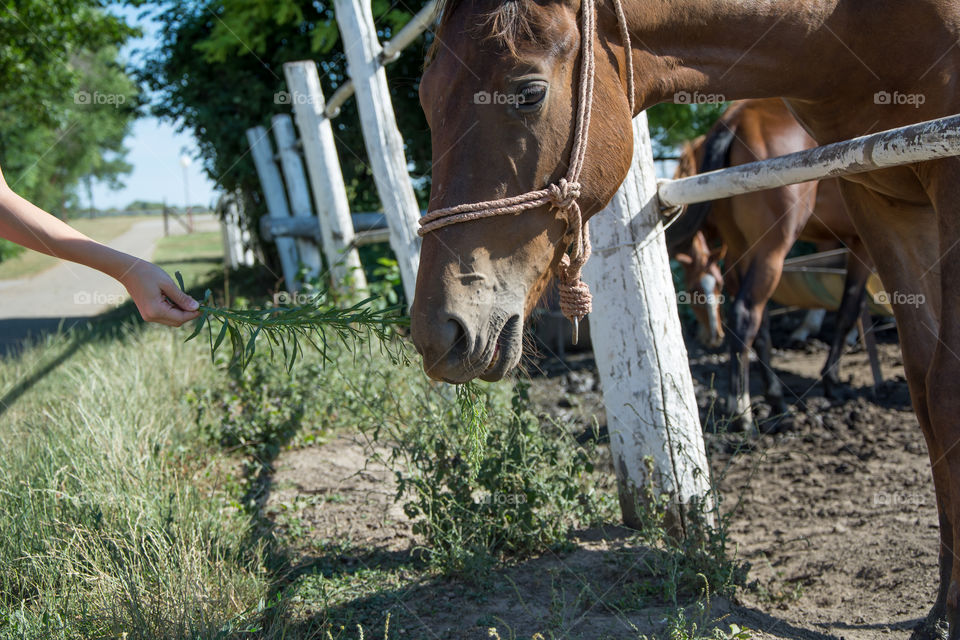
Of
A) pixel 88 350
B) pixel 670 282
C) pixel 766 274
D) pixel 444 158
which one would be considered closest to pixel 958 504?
pixel 670 282

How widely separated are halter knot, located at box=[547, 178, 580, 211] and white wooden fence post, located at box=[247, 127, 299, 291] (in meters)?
5.82

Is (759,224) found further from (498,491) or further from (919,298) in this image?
(498,491)

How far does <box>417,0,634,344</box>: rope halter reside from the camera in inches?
61.7

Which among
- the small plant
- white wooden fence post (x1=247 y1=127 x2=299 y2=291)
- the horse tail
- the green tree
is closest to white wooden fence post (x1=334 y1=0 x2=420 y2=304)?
the small plant

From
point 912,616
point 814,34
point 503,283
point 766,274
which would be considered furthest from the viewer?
point 766,274

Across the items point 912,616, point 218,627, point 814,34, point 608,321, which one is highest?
point 814,34

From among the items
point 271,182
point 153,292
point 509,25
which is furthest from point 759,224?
point 271,182

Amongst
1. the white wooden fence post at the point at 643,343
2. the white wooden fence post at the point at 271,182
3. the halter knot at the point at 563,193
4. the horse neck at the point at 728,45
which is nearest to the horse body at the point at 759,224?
the white wooden fence post at the point at 643,343

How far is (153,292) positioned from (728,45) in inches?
61.5

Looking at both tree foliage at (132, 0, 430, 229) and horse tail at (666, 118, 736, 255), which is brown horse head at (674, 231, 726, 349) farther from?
tree foliage at (132, 0, 430, 229)

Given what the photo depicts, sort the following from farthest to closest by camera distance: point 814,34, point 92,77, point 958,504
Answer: point 92,77 < point 814,34 < point 958,504

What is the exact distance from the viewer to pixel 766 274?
4754mm

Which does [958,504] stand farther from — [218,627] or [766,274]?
[766,274]

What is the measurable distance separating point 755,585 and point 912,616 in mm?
460
